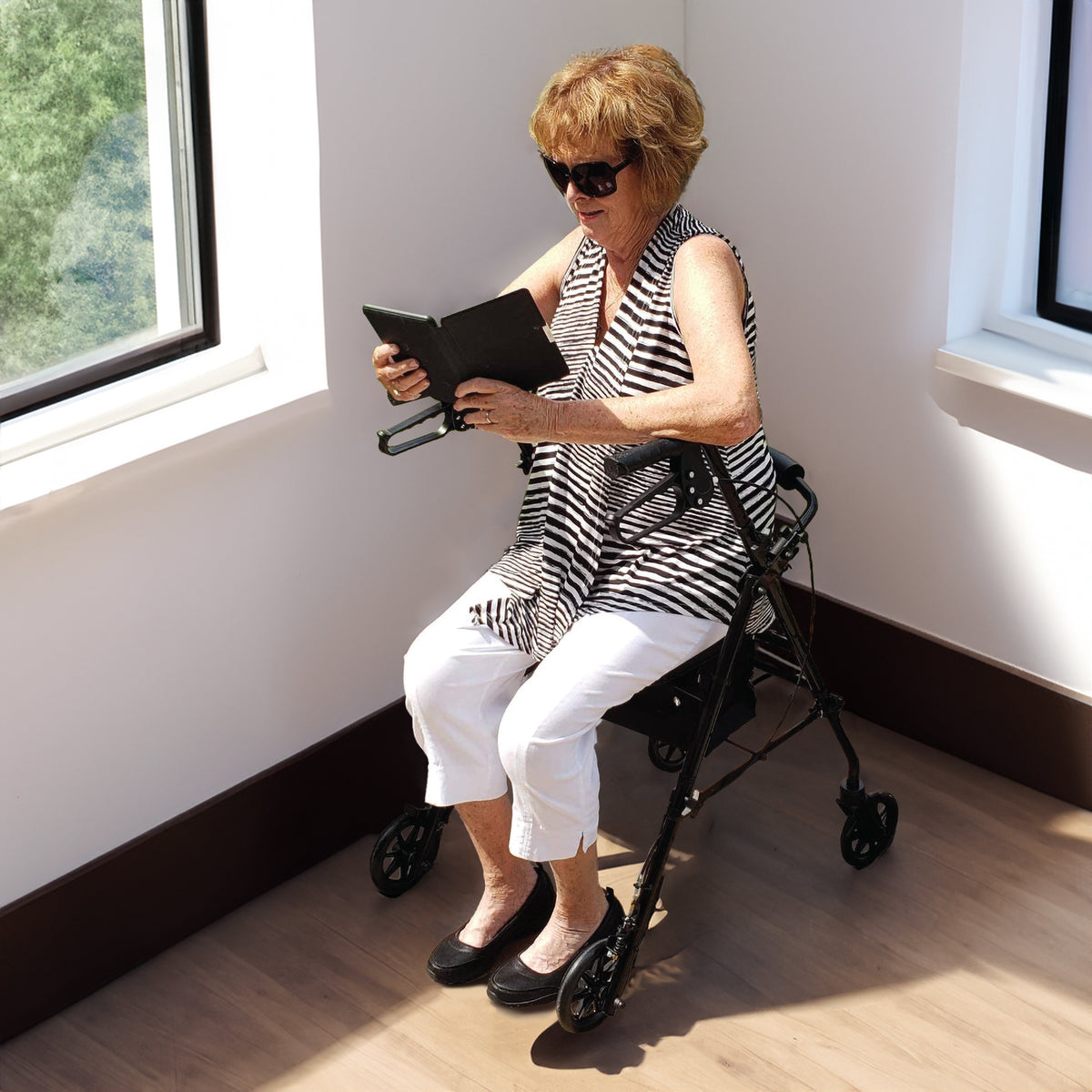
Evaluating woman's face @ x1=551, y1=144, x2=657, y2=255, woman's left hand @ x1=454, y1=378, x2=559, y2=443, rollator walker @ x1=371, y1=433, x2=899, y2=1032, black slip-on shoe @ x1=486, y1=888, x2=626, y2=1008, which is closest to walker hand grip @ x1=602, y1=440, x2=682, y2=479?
rollator walker @ x1=371, y1=433, x2=899, y2=1032

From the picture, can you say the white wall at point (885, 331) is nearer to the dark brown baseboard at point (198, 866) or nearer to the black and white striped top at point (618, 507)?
the black and white striped top at point (618, 507)

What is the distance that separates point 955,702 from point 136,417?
1.65 meters

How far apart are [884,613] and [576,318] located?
1050 millimetres

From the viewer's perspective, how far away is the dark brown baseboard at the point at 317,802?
236 cm

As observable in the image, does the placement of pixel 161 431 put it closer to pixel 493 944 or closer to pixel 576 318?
pixel 576 318

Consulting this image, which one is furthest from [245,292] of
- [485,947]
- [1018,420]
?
[1018,420]

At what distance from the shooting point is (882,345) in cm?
281

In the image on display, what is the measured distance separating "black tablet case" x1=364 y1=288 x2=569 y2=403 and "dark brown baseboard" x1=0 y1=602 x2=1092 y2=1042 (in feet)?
3.02

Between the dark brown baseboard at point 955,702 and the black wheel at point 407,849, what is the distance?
0.97 m

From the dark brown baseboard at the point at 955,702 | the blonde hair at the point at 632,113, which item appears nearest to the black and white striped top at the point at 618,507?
the blonde hair at the point at 632,113

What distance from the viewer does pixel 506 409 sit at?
2057 millimetres

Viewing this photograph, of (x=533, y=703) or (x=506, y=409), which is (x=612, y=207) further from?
(x=533, y=703)

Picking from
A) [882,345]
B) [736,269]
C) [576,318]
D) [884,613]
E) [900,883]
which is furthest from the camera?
[884,613]

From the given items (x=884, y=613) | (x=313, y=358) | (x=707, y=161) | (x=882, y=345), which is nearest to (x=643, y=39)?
(x=707, y=161)
